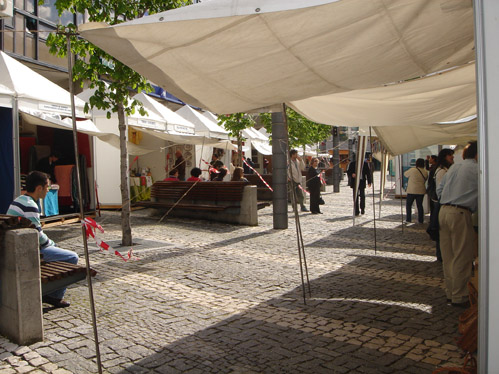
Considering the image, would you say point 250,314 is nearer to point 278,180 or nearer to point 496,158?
point 496,158

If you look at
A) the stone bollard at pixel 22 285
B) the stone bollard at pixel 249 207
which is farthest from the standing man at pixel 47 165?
the stone bollard at pixel 22 285

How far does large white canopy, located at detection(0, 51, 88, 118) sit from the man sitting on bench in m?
4.26

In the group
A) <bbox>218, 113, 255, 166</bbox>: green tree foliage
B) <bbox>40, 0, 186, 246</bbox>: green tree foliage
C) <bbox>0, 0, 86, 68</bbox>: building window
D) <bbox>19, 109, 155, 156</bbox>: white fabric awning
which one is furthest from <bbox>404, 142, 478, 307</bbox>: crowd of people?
<bbox>0, 0, 86, 68</bbox>: building window

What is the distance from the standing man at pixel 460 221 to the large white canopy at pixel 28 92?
7623 millimetres

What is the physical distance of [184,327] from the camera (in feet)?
15.4

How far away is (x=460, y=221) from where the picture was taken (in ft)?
17.2

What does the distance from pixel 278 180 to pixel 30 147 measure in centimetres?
681

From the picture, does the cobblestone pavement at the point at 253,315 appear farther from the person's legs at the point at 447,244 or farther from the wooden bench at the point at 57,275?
the wooden bench at the point at 57,275

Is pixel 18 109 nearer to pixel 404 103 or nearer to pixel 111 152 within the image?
pixel 111 152

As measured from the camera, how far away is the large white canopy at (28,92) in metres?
8.80

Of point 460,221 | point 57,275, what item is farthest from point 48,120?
point 460,221

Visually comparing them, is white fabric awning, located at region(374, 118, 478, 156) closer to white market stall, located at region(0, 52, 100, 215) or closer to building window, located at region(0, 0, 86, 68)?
white market stall, located at region(0, 52, 100, 215)

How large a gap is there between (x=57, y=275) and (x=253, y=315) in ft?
6.64

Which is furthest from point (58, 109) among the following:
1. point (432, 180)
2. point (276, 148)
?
point (432, 180)
